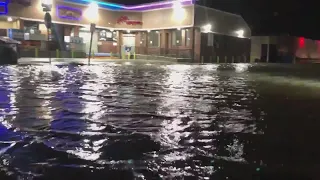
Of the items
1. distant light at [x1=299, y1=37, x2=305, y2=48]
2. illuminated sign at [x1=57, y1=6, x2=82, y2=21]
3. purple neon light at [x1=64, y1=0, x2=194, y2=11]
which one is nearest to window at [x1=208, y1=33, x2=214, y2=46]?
purple neon light at [x1=64, y1=0, x2=194, y2=11]

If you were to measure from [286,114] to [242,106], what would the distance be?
4.51ft

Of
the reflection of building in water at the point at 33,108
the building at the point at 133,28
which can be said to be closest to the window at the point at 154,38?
the building at the point at 133,28

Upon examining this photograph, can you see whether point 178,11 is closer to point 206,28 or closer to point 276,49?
point 206,28

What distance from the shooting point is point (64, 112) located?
7.89m

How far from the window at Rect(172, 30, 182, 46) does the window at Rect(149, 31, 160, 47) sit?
115 inches

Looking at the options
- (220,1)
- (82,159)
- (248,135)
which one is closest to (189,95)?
(248,135)

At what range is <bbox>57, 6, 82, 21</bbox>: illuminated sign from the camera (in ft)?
141

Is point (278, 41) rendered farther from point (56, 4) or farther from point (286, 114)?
point (286, 114)

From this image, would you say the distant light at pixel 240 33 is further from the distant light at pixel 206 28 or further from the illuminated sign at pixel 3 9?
→ the illuminated sign at pixel 3 9

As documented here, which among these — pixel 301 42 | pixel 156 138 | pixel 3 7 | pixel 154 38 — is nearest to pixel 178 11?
pixel 154 38

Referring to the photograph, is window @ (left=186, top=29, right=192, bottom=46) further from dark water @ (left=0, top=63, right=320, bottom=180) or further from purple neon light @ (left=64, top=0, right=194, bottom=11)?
dark water @ (left=0, top=63, right=320, bottom=180)

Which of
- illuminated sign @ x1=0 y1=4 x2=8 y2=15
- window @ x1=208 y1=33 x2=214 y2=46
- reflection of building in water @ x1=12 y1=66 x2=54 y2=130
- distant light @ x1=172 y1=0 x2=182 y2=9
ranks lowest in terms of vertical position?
reflection of building in water @ x1=12 y1=66 x2=54 y2=130

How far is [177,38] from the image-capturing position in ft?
155

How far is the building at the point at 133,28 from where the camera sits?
3988 centimetres
